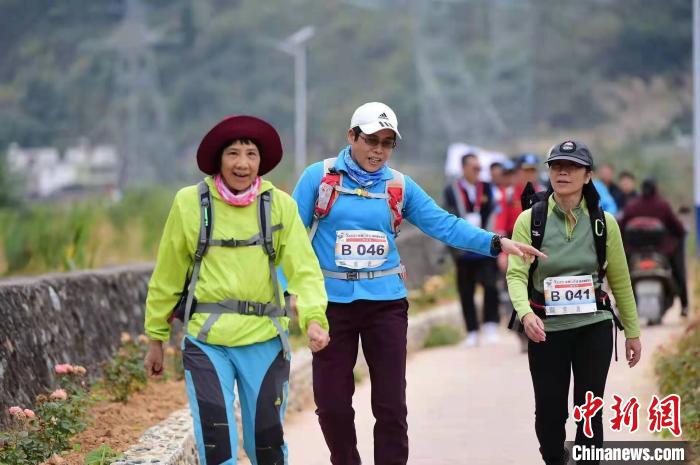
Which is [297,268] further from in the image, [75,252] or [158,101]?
[158,101]

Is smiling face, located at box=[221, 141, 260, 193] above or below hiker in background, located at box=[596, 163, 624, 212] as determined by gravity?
below

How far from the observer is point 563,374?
7094mm

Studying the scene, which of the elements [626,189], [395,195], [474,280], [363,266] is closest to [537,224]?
[395,195]

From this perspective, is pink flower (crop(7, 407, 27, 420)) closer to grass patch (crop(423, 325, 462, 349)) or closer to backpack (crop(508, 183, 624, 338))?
backpack (crop(508, 183, 624, 338))

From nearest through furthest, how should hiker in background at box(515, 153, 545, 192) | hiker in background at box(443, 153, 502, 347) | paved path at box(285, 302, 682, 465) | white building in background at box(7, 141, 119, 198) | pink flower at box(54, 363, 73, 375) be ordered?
1. pink flower at box(54, 363, 73, 375)
2. paved path at box(285, 302, 682, 465)
3. hiker in background at box(515, 153, 545, 192)
4. hiker in background at box(443, 153, 502, 347)
5. white building in background at box(7, 141, 119, 198)

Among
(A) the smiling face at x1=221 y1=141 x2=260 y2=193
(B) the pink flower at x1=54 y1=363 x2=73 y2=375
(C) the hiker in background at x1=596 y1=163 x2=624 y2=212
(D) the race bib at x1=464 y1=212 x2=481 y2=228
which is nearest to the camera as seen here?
(A) the smiling face at x1=221 y1=141 x2=260 y2=193

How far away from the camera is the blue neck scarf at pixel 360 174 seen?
7.09m

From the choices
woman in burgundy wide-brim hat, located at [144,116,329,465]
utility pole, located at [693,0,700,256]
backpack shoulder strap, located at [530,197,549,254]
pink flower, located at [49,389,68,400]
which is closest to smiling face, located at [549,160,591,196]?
backpack shoulder strap, located at [530,197,549,254]

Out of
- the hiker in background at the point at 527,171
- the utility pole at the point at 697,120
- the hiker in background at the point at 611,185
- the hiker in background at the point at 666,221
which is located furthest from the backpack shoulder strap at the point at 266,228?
the utility pole at the point at 697,120

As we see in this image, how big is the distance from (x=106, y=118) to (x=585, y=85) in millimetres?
23079

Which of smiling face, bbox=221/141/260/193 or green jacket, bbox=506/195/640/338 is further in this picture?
A: green jacket, bbox=506/195/640/338

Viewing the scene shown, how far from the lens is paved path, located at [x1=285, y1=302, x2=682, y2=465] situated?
8945 mm

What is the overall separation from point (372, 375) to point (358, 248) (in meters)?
0.58

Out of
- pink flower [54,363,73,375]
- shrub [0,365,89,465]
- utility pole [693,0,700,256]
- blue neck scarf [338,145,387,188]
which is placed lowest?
shrub [0,365,89,465]
